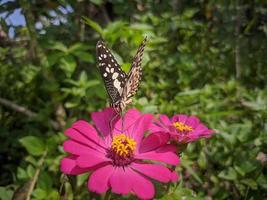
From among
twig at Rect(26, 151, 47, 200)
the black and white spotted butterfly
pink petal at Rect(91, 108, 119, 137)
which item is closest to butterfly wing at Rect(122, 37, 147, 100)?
the black and white spotted butterfly

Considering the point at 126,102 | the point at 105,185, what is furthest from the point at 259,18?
the point at 105,185

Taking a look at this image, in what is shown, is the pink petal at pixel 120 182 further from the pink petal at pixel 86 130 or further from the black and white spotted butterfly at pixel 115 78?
the black and white spotted butterfly at pixel 115 78

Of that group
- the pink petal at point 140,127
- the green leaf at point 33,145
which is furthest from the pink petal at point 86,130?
the green leaf at point 33,145

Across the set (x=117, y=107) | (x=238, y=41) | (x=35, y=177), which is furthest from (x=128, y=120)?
(x=238, y=41)

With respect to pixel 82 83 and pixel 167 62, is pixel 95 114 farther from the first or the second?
pixel 167 62

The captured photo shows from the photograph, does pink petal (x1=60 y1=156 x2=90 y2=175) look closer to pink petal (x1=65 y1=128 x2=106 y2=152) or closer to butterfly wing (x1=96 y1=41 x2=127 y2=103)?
pink petal (x1=65 y1=128 x2=106 y2=152)
